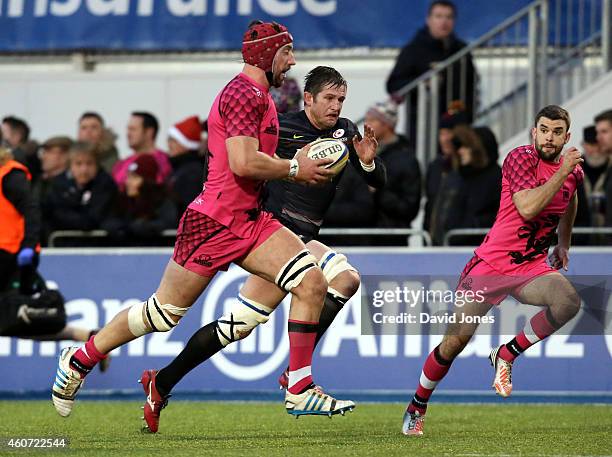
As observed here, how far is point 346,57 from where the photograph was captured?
1850 cm

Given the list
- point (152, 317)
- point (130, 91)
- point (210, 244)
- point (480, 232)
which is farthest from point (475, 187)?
point (130, 91)

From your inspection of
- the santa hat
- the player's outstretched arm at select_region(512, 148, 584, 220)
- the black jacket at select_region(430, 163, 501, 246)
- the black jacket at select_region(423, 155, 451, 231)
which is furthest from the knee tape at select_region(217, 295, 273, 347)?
the santa hat

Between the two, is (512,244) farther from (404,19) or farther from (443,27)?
(404,19)

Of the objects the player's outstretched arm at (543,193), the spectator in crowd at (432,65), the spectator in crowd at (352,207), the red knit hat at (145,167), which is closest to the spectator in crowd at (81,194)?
the red knit hat at (145,167)

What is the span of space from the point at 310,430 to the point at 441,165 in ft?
18.2

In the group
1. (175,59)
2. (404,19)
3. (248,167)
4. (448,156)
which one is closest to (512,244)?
(248,167)

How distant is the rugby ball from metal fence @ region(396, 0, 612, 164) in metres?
7.33

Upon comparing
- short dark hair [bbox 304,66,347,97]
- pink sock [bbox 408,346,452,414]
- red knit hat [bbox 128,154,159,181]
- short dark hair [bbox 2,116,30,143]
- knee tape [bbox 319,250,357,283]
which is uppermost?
short dark hair [bbox 304,66,347,97]

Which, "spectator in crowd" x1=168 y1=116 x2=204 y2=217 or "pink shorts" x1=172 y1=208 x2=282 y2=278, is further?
"spectator in crowd" x1=168 y1=116 x2=204 y2=217

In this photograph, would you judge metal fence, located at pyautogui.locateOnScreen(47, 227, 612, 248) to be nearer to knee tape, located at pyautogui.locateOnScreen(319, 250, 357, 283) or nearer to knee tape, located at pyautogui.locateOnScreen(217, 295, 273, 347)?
knee tape, located at pyautogui.locateOnScreen(319, 250, 357, 283)

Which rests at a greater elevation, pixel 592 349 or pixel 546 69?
pixel 546 69

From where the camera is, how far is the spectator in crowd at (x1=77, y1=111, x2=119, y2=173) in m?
17.6

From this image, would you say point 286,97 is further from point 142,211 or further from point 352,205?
point 142,211

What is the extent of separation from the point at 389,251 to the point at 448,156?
1.46 meters
